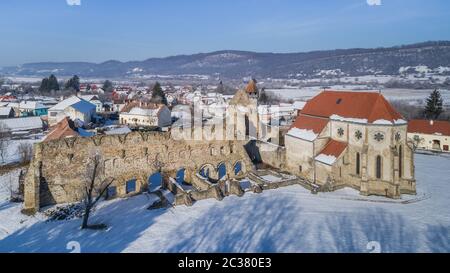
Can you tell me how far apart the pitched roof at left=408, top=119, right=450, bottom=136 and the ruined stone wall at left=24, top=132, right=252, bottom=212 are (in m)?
30.1

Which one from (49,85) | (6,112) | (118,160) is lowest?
(118,160)

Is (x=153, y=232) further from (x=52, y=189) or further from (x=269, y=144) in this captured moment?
(x=269, y=144)

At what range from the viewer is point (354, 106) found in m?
33.1

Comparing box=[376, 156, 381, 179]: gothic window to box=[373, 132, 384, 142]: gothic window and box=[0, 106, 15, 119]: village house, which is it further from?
box=[0, 106, 15, 119]: village house

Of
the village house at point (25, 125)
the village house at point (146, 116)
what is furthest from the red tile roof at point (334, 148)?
the village house at point (25, 125)

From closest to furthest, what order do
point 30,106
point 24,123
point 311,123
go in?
1. point 311,123
2. point 24,123
3. point 30,106

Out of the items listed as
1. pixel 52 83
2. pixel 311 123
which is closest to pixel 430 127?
pixel 311 123

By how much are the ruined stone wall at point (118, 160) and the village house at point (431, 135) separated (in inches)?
1169

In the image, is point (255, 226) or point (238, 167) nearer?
point (255, 226)

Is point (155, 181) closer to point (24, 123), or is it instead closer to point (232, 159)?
point (232, 159)

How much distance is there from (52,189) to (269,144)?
2122 centimetres

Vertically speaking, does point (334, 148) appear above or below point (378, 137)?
below

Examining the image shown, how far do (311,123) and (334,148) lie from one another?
4.62m

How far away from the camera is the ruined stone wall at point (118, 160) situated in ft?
89.6
